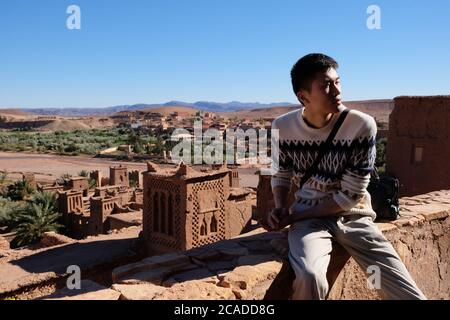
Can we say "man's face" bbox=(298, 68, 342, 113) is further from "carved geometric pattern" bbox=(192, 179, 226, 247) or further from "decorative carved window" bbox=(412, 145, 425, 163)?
"carved geometric pattern" bbox=(192, 179, 226, 247)

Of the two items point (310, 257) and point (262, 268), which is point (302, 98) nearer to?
point (310, 257)

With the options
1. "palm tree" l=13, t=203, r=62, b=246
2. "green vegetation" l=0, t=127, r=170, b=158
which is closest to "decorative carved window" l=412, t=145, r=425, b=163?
"palm tree" l=13, t=203, r=62, b=246

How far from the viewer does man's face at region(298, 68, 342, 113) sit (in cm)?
279

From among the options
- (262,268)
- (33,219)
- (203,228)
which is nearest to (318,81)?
(262,268)

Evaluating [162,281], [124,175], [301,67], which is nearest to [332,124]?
[301,67]

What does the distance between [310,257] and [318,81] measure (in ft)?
3.46

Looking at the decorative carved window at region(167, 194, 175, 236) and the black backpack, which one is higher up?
the black backpack

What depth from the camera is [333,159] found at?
114 inches

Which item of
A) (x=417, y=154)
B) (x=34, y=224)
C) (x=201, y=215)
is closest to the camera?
(x=417, y=154)

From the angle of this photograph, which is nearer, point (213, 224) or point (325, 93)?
point (325, 93)

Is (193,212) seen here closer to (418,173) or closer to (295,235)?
(418,173)

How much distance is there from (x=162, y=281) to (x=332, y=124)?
1.60m

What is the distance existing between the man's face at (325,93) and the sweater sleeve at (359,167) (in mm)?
238

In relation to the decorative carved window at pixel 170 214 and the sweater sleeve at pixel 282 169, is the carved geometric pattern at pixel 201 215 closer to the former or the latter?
the decorative carved window at pixel 170 214
